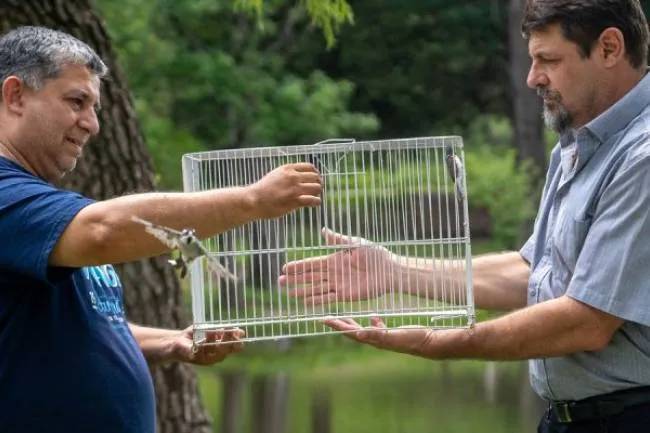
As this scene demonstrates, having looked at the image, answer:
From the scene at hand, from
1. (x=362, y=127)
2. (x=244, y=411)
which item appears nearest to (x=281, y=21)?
(x=362, y=127)

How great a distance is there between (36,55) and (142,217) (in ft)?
2.31

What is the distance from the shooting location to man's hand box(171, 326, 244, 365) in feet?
12.9

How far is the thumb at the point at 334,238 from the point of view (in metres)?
3.89

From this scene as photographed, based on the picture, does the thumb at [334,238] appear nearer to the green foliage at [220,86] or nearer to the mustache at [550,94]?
the mustache at [550,94]

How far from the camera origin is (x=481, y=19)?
88.5 ft

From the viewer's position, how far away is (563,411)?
161 inches

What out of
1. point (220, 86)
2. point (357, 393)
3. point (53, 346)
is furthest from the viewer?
point (220, 86)

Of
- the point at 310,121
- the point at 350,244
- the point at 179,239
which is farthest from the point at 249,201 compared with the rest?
the point at 310,121

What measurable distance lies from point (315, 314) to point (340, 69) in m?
24.2

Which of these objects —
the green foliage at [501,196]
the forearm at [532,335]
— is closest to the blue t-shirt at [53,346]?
the forearm at [532,335]

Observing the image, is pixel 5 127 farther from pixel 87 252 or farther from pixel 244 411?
pixel 244 411

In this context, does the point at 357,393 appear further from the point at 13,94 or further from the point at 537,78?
the point at 13,94

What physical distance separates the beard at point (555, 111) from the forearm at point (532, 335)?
53cm

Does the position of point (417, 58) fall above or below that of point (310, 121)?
above
